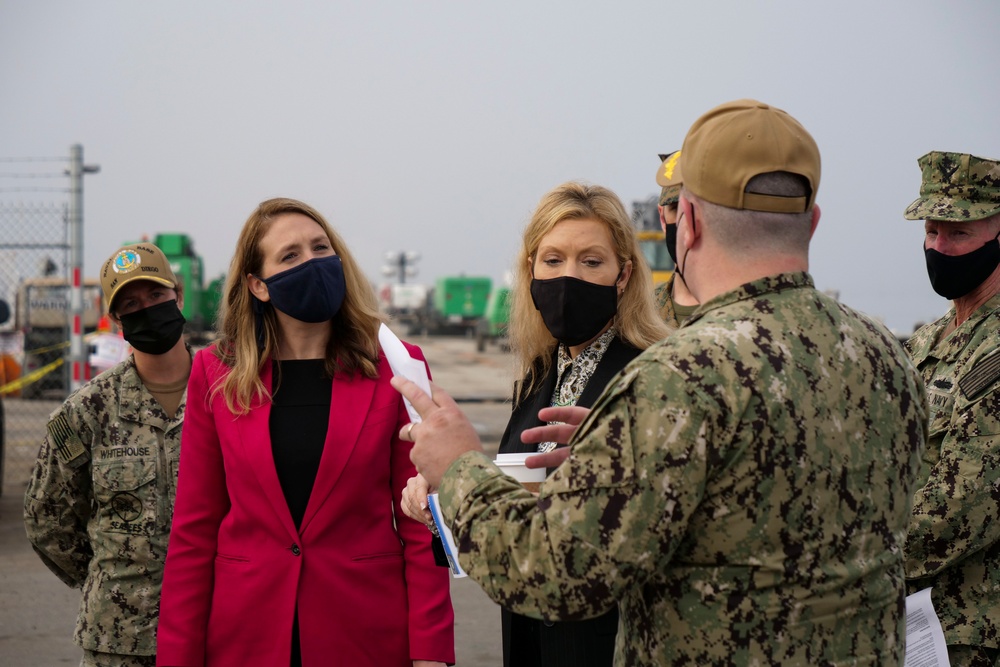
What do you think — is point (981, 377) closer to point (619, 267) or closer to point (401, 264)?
point (619, 267)

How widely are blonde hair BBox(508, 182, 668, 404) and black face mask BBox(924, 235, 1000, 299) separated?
0.93m

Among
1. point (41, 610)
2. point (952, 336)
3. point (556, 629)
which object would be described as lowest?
point (41, 610)

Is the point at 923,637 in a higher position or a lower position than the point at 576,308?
lower

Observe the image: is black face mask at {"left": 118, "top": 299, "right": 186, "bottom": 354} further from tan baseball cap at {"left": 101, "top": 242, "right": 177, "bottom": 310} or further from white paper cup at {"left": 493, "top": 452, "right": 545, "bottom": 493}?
white paper cup at {"left": 493, "top": 452, "right": 545, "bottom": 493}

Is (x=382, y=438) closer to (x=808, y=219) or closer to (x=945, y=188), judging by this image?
(x=808, y=219)

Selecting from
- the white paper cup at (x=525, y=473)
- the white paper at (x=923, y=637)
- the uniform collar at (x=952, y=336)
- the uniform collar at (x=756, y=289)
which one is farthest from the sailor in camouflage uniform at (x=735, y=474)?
the uniform collar at (x=952, y=336)

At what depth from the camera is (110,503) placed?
11.1ft

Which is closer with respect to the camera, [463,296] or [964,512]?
[964,512]

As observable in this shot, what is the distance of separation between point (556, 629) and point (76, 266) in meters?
7.96

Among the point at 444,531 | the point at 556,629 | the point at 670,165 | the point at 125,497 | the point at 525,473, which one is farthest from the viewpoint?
the point at 670,165

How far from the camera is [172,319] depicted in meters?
3.66

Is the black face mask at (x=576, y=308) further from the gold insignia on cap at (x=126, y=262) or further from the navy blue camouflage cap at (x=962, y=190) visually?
the gold insignia on cap at (x=126, y=262)

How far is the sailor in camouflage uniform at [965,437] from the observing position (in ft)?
9.33

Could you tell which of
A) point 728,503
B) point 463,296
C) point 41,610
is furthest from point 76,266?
point 463,296
